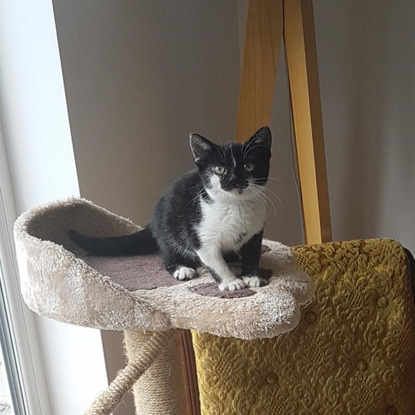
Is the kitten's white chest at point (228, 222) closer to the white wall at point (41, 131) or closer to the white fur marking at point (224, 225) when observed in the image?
the white fur marking at point (224, 225)

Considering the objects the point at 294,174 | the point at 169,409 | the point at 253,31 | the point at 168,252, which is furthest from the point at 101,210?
the point at 294,174

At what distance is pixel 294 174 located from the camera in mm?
1572

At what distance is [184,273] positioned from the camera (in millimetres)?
729

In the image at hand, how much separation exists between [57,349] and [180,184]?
1.79ft

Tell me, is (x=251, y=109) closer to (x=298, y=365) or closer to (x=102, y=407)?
(x=298, y=365)

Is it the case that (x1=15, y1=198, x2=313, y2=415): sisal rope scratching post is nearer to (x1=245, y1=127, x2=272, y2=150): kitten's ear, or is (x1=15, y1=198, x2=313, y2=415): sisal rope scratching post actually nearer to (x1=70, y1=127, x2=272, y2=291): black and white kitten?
(x1=70, y1=127, x2=272, y2=291): black and white kitten

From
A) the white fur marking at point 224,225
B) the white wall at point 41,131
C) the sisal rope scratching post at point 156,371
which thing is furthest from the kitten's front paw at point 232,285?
the white wall at point 41,131

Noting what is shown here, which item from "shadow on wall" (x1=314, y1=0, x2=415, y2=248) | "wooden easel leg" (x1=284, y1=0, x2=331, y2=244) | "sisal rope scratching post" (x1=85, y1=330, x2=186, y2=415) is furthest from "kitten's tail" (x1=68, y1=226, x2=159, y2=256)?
"shadow on wall" (x1=314, y1=0, x2=415, y2=248)

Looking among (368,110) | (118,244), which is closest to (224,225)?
(118,244)

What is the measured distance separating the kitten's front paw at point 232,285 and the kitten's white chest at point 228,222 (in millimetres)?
47

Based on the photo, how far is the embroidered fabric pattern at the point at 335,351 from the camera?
36.5 inches

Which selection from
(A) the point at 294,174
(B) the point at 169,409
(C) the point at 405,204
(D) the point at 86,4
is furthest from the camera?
(A) the point at 294,174

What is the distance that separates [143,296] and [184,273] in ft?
0.25

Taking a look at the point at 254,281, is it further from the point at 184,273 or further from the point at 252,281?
the point at 184,273
